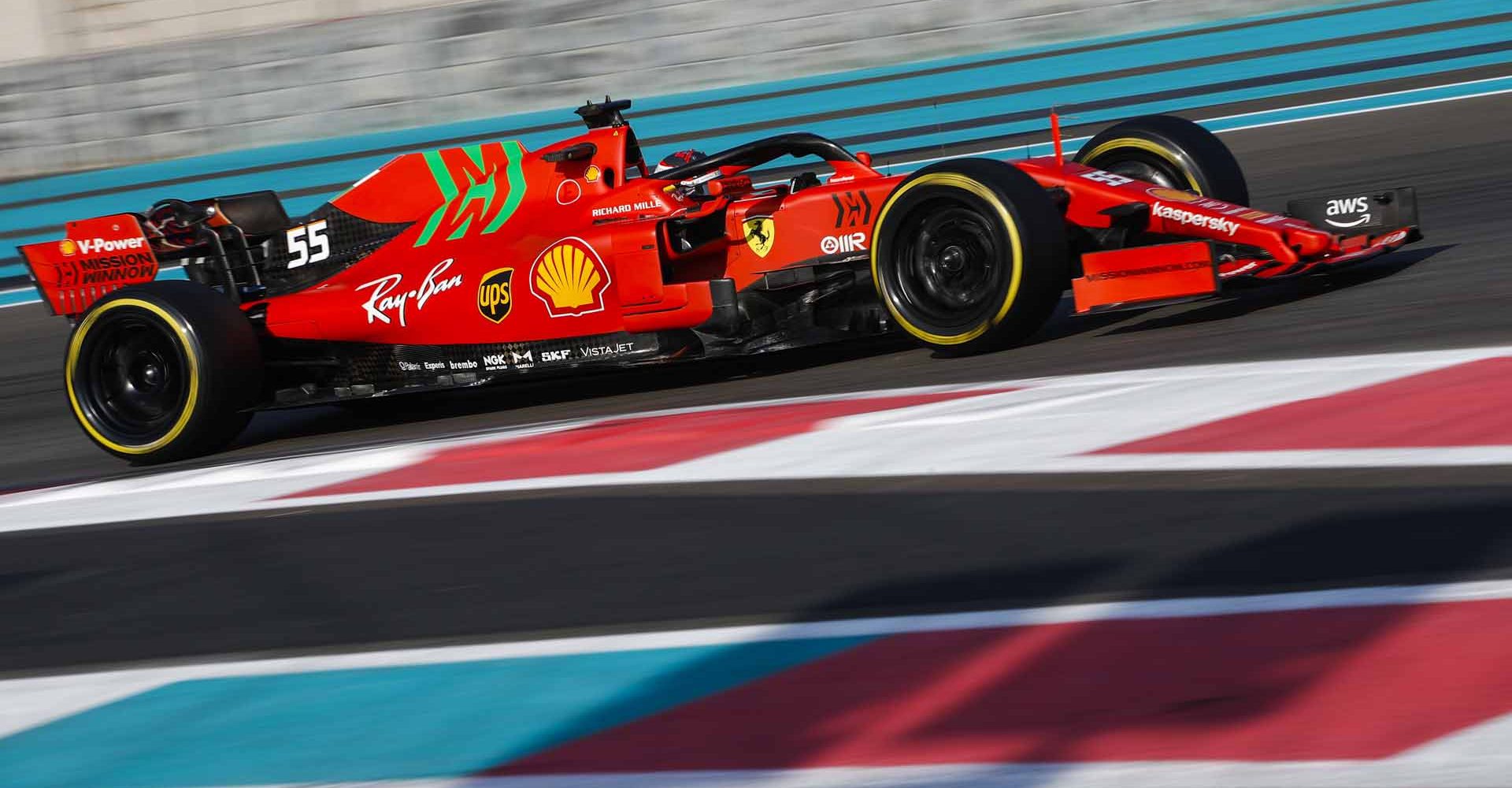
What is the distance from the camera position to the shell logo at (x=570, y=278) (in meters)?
6.62

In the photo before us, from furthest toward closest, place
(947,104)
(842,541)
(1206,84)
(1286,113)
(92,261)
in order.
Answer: (947,104)
(1206,84)
(1286,113)
(92,261)
(842,541)

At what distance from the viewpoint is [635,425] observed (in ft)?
19.0

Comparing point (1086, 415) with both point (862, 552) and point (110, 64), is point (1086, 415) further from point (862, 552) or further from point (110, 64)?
point (110, 64)

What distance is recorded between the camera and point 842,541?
389cm

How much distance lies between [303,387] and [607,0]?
1056 centimetres

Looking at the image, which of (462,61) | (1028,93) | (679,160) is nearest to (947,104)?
(1028,93)

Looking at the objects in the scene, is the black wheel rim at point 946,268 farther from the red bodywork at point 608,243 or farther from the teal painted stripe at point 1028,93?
the teal painted stripe at point 1028,93

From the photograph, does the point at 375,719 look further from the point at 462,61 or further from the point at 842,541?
the point at 462,61

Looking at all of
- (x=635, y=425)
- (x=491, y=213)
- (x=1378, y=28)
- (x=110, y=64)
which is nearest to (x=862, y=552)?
(x=635, y=425)

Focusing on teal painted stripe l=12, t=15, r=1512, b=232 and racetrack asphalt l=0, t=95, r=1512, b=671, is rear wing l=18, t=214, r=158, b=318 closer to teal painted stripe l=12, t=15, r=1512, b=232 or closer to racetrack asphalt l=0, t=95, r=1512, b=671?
racetrack asphalt l=0, t=95, r=1512, b=671

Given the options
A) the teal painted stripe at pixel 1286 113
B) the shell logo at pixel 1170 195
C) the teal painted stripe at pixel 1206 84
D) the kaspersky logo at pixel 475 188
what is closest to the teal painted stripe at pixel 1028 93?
the teal painted stripe at pixel 1206 84

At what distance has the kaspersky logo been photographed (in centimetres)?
709

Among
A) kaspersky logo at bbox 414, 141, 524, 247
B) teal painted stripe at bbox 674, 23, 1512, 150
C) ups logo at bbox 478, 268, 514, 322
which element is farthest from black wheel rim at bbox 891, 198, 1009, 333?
teal painted stripe at bbox 674, 23, 1512, 150

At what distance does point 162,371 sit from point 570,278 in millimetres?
2008
